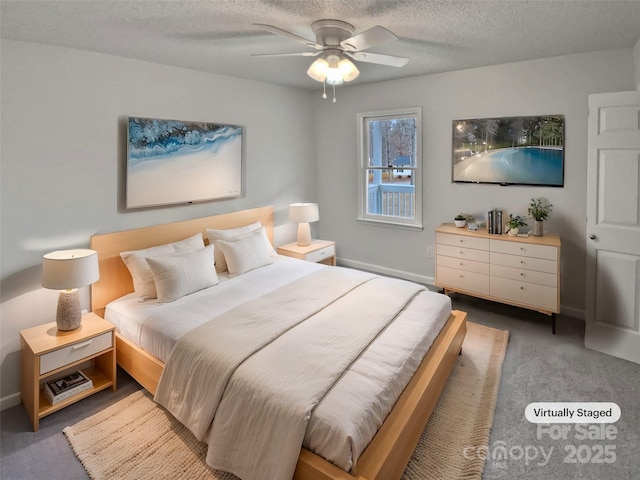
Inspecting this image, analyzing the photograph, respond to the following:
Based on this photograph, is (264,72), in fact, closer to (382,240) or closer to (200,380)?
(382,240)

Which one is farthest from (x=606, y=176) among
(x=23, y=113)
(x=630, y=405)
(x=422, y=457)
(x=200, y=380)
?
(x=23, y=113)

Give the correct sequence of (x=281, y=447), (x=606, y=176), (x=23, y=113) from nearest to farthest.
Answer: (x=281, y=447)
(x=23, y=113)
(x=606, y=176)

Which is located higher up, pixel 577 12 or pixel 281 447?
pixel 577 12

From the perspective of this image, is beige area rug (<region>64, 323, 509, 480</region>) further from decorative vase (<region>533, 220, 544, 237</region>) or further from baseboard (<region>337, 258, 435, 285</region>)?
baseboard (<region>337, 258, 435, 285</region>)

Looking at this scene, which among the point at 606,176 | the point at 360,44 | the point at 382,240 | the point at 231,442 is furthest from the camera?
the point at 382,240

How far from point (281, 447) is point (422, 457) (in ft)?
2.84

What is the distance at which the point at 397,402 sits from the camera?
2.00m

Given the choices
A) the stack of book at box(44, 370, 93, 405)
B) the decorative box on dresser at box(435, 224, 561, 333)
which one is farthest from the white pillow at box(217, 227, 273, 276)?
the decorative box on dresser at box(435, 224, 561, 333)

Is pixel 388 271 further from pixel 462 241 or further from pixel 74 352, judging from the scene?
pixel 74 352

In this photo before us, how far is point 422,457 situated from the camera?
207 cm

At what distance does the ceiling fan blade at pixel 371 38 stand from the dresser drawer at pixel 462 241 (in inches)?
87.0

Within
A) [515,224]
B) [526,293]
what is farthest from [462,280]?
[515,224]

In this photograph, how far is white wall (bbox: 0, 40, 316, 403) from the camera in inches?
101

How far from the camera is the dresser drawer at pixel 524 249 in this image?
3.34m
